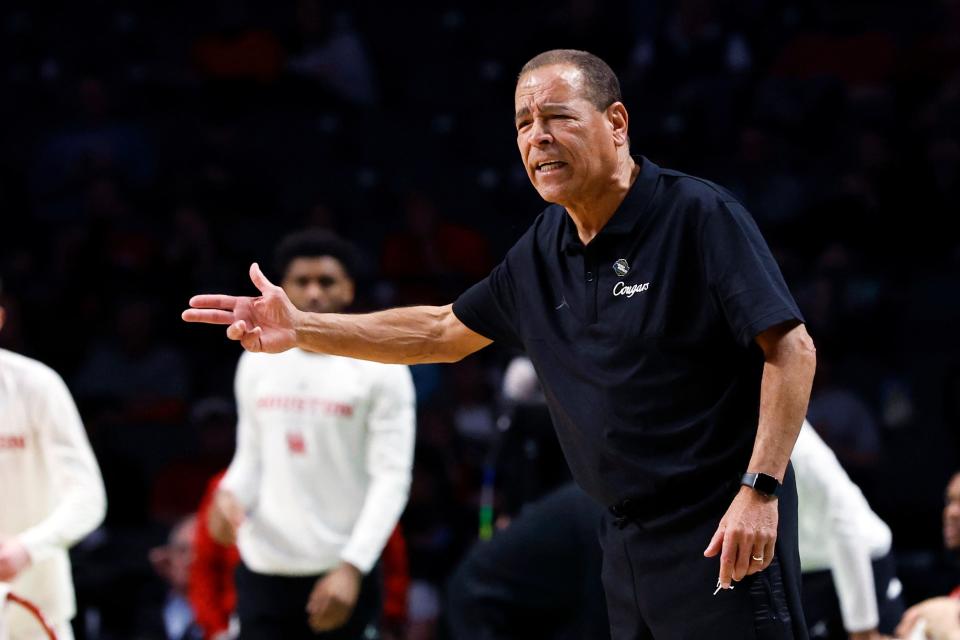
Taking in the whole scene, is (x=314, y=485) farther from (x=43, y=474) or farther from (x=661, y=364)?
(x=661, y=364)

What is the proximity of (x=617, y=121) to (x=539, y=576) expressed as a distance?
7.33 feet

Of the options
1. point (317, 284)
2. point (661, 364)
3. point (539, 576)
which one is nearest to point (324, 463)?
point (317, 284)

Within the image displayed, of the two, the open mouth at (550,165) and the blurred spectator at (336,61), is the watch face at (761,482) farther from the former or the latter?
the blurred spectator at (336,61)

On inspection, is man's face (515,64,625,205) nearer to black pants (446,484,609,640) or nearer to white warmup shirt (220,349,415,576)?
black pants (446,484,609,640)

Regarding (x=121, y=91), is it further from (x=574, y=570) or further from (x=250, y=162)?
(x=574, y=570)

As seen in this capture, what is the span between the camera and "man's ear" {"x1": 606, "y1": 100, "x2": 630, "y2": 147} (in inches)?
134

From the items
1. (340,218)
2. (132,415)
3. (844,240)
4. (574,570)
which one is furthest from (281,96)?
(574,570)

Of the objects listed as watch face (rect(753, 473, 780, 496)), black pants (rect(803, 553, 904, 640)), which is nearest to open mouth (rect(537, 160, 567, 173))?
watch face (rect(753, 473, 780, 496))

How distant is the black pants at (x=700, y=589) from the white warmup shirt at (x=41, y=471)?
2185 mm

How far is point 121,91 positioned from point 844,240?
211 inches

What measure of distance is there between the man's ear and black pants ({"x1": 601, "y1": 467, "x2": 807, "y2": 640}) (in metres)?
0.86

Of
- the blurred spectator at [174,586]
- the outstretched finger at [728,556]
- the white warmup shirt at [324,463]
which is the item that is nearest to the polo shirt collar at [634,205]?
the outstretched finger at [728,556]

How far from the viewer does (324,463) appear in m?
5.29

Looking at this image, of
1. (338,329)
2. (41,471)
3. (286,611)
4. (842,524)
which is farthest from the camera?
Answer: (286,611)
